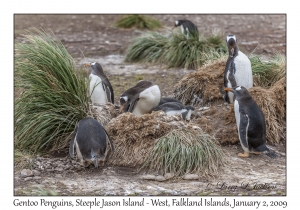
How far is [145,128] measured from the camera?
243 inches

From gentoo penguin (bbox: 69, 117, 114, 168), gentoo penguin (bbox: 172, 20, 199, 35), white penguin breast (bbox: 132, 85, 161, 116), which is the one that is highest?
gentoo penguin (bbox: 172, 20, 199, 35)

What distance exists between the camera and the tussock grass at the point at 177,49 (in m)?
9.84

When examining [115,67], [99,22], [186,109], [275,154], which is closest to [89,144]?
[186,109]

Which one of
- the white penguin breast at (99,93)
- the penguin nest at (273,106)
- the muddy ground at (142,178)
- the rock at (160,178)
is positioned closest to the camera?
the muddy ground at (142,178)

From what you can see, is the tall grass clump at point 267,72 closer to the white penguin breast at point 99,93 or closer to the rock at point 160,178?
the white penguin breast at point 99,93

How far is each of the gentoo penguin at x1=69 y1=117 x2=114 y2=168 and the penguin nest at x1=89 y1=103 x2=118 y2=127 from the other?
0.53 m

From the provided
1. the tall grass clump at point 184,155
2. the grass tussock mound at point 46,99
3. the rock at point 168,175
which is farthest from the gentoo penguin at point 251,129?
the grass tussock mound at point 46,99

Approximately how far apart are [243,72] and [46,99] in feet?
9.37

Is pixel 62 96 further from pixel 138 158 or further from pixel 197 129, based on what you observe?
pixel 197 129

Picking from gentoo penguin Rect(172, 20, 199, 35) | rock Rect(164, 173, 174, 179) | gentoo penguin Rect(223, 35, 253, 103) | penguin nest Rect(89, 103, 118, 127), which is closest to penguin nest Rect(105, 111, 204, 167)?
penguin nest Rect(89, 103, 118, 127)

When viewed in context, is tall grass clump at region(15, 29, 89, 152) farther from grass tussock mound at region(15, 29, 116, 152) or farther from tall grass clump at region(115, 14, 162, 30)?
tall grass clump at region(115, 14, 162, 30)

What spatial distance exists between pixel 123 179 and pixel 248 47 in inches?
274

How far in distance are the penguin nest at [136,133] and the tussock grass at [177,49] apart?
322 centimetres

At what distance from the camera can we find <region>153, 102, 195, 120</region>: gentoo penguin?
680cm
